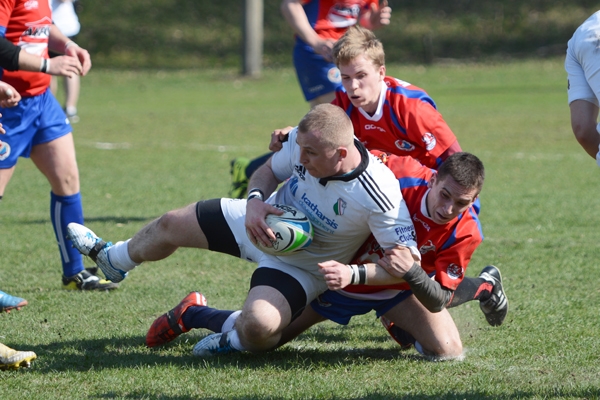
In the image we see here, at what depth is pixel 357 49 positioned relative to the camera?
4613 mm

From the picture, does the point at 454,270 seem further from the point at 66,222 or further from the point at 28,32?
the point at 28,32

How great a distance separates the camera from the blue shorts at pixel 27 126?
5297mm

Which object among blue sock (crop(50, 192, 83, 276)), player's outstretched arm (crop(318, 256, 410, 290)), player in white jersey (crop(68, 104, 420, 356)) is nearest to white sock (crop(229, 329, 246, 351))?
player in white jersey (crop(68, 104, 420, 356))

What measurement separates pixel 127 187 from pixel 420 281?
6054mm

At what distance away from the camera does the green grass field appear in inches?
150

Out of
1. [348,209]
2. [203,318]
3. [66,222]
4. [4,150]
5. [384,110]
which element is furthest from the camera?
[66,222]

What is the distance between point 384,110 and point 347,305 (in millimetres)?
1199

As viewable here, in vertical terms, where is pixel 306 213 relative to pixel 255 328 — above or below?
above

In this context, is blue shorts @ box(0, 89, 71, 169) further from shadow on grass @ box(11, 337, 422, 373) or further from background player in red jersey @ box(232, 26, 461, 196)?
background player in red jersey @ box(232, 26, 461, 196)

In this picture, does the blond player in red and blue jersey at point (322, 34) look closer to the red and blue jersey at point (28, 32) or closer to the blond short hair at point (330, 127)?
the red and blue jersey at point (28, 32)

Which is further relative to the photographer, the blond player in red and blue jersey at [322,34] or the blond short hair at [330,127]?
the blond player in red and blue jersey at [322,34]

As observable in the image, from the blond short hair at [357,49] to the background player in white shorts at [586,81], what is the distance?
124cm

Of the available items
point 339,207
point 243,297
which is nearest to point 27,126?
point 243,297

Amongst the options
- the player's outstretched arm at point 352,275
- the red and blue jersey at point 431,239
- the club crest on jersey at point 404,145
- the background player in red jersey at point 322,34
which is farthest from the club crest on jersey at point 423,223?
the background player in red jersey at point 322,34
